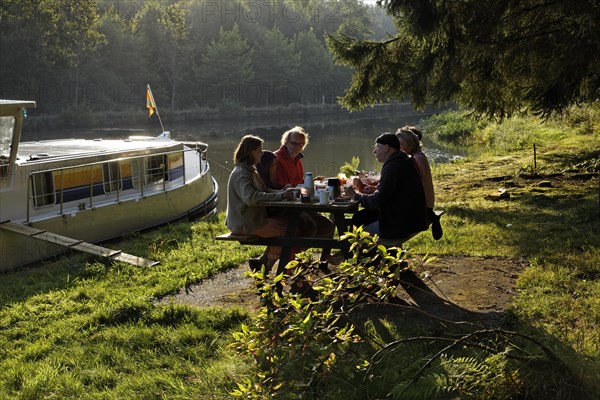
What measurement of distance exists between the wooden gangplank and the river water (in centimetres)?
780

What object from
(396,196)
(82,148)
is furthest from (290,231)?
(82,148)

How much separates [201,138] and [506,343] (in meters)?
36.5

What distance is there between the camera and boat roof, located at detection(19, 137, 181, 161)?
12.2 m

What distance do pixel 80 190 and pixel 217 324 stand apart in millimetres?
7289

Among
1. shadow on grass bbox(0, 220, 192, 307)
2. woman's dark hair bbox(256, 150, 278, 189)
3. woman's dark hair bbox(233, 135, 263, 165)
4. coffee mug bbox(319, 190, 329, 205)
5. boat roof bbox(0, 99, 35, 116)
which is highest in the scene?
boat roof bbox(0, 99, 35, 116)

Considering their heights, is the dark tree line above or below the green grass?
above

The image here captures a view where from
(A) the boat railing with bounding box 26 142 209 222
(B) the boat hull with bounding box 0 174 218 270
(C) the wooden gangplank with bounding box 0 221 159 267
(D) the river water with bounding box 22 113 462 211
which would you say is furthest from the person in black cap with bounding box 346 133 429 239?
(D) the river water with bounding box 22 113 462 211

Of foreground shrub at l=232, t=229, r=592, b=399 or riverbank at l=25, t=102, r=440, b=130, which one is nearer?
foreground shrub at l=232, t=229, r=592, b=399

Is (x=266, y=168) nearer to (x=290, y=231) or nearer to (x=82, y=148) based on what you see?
(x=290, y=231)

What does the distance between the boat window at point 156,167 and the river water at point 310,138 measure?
11.8ft

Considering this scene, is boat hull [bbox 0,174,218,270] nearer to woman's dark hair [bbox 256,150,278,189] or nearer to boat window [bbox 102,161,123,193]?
boat window [bbox 102,161,123,193]

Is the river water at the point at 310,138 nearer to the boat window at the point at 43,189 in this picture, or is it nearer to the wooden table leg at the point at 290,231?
the boat window at the point at 43,189

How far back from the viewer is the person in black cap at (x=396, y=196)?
5.90 m

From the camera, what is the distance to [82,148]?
13.3 m
